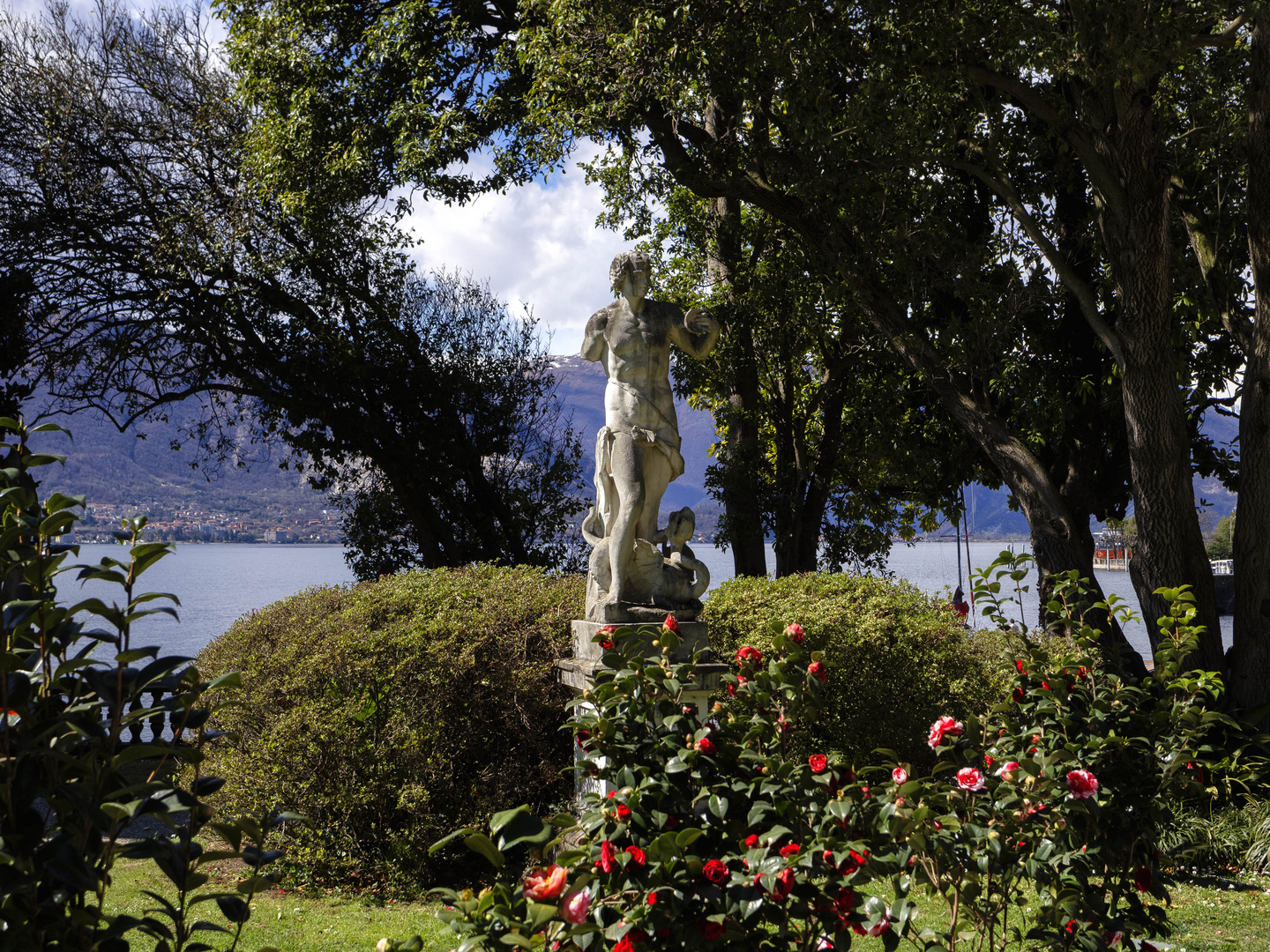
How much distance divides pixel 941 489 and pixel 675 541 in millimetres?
8364

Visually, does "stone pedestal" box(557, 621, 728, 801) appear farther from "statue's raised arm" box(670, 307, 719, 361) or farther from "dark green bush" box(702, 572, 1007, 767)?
"statue's raised arm" box(670, 307, 719, 361)

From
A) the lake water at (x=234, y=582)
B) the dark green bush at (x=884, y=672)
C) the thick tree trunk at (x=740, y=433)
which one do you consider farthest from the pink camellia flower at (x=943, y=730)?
the thick tree trunk at (x=740, y=433)

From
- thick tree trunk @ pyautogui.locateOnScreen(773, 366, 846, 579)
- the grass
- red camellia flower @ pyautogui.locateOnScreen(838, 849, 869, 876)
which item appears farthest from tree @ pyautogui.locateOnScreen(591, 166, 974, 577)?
red camellia flower @ pyautogui.locateOnScreen(838, 849, 869, 876)

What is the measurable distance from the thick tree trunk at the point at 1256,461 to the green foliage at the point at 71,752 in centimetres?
903

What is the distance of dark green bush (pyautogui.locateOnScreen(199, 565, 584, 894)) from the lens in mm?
6836

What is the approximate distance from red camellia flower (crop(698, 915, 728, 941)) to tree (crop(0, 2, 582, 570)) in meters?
11.7

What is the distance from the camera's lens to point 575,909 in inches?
74.9

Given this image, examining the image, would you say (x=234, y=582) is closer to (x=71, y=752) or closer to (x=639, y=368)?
(x=639, y=368)

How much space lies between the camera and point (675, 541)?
6.66 m

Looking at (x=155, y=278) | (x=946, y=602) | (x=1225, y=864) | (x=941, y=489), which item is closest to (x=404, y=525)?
(x=155, y=278)

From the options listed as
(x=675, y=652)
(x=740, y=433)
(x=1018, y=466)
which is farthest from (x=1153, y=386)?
(x=740, y=433)

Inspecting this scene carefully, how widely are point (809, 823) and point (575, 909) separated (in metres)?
1.00

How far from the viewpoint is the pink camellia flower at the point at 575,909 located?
190cm

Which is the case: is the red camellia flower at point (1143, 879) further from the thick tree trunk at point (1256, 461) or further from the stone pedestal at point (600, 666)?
the thick tree trunk at point (1256, 461)
